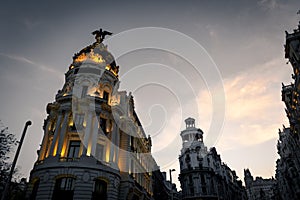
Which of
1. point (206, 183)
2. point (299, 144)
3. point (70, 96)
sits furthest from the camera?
point (206, 183)

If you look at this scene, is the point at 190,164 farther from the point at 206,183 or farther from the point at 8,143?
the point at 8,143

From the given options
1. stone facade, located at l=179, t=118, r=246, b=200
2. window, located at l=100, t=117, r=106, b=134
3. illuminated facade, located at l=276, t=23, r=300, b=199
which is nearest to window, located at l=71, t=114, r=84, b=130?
window, located at l=100, t=117, r=106, b=134

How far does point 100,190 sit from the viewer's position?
27734mm

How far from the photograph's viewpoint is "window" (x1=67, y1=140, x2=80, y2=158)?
96.4 ft

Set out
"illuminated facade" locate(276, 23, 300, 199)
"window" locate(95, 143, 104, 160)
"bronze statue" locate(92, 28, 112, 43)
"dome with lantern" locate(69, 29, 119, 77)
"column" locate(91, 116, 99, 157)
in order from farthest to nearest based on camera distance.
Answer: "illuminated facade" locate(276, 23, 300, 199) → "bronze statue" locate(92, 28, 112, 43) → "dome with lantern" locate(69, 29, 119, 77) → "window" locate(95, 143, 104, 160) → "column" locate(91, 116, 99, 157)

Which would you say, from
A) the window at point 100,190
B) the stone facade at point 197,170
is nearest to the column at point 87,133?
the window at point 100,190

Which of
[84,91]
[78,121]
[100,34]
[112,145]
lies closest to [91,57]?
[84,91]

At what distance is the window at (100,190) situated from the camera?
88.9 ft

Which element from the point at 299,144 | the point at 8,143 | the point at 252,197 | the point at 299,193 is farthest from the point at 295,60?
the point at 252,197

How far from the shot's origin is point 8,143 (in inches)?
1073

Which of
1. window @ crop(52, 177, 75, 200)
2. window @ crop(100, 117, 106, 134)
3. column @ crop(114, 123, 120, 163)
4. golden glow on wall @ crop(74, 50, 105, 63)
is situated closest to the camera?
window @ crop(52, 177, 75, 200)

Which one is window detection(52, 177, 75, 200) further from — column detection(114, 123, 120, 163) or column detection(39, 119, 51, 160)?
column detection(114, 123, 120, 163)

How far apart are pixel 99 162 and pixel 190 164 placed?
5098cm

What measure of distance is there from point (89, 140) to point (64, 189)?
6.64 meters
